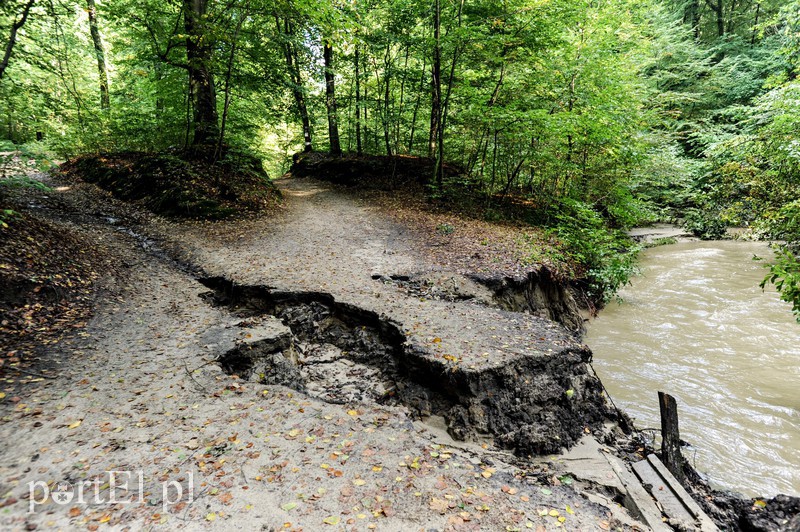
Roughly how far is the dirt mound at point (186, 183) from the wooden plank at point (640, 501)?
1184 centimetres

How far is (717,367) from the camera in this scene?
24.7ft

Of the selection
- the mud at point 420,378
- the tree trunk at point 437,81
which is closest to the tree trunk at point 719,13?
the tree trunk at point 437,81

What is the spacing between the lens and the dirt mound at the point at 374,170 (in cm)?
1684

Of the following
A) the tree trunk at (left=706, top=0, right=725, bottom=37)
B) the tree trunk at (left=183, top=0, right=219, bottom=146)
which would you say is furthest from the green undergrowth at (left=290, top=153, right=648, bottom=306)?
the tree trunk at (left=706, top=0, right=725, bottom=37)

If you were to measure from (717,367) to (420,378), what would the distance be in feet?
22.4

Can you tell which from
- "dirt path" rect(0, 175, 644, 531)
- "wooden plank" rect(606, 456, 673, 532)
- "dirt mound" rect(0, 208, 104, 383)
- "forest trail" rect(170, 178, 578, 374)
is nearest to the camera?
"dirt path" rect(0, 175, 644, 531)

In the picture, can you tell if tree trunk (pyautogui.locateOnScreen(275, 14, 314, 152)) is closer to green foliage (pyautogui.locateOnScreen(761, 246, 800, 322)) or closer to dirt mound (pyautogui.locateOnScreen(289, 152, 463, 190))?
dirt mound (pyautogui.locateOnScreen(289, 152, 463, 190))

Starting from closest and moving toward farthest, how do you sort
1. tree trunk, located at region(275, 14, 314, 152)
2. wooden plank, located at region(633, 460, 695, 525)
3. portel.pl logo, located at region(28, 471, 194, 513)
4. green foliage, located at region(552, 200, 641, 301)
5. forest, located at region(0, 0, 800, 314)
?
portel.pl logo, located at region(28, 471, 194, 513) → wooden plank, located at region(633, 460, 695, 525) → forest, located at region(0, 0, 800, 314) → green foliage, located at region(552, 200, 641, 301) → tree trunk, located at region(275, 14, 314, 152)

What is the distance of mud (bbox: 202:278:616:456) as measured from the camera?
15.4ft

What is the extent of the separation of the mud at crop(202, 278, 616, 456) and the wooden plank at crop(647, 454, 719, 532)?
0.75 metres

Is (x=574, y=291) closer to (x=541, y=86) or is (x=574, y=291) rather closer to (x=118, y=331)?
(x=541, y=86)

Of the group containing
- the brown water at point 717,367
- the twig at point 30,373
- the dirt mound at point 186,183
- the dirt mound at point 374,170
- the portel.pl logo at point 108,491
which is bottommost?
the brown water at point 717,367

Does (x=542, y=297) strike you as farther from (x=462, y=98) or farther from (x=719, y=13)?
(x=719, y=13)

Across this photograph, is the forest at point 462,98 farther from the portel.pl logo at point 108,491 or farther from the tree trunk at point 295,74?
the portel.pl logo at point 108,491
